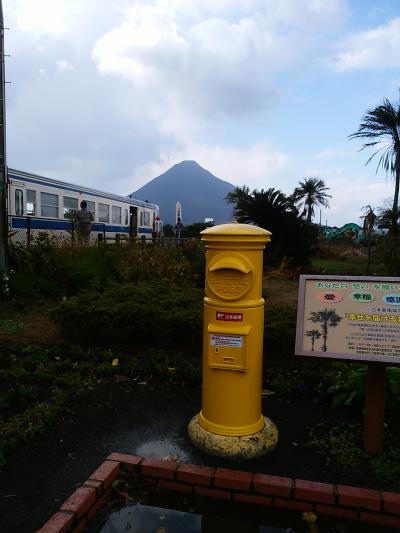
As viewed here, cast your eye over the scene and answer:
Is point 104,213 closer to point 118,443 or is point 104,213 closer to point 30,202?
point 30,202

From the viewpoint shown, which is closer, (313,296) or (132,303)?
(313,296)

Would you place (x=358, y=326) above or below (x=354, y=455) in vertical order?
above

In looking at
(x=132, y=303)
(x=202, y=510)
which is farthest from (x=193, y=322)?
(x=202, y=510)

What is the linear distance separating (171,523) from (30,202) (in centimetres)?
1446

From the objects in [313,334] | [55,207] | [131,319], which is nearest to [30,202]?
[55,207]

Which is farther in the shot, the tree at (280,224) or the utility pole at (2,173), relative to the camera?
the tree at (280,224)

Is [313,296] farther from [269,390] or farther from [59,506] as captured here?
[59,506]

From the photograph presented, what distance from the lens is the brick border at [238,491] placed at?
2598 mm

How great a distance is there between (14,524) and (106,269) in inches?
279

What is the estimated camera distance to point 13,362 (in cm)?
490

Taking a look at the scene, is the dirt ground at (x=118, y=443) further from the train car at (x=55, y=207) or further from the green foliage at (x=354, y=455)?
the train car at (x=55, y=207)

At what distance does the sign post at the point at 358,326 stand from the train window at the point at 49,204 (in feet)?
48.3

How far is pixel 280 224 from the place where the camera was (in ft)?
43.4

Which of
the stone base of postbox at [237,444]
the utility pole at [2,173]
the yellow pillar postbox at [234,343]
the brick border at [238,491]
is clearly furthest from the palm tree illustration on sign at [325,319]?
the utility pole at [2,173]
